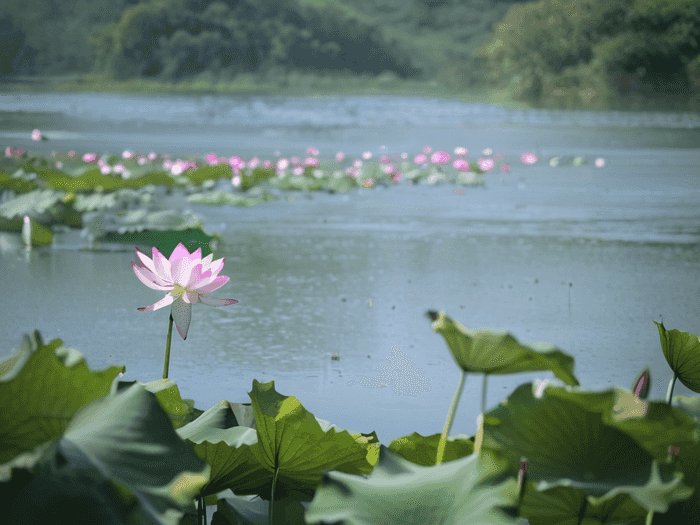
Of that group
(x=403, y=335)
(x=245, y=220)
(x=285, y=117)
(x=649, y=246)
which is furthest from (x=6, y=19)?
(x=403, y=335)

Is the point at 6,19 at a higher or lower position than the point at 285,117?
higher

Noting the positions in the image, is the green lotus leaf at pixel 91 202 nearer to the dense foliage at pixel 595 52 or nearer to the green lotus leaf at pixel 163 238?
the green lotus leaf at pixel 163 238

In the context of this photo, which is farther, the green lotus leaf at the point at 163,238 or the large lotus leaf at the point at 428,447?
the green lotus leaf at the point at 163,238

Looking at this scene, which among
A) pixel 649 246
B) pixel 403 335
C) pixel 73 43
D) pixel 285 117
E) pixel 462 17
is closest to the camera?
pixel 403 335

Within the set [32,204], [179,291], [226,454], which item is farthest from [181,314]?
[32,204]

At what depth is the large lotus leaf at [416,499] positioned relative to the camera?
52 centimetres

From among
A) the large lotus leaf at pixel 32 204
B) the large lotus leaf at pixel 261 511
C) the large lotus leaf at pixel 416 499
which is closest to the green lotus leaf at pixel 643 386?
the large lotus leaf at pixel 416 499

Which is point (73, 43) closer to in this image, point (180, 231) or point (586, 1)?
point (586, 1)

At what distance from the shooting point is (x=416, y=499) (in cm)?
53

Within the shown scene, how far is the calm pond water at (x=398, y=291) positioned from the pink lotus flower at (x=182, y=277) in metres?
0.35

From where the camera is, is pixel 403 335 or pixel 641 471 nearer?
pixel 641 471

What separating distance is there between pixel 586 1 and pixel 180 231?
5281 millimetres

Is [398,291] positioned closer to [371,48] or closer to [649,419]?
[649,419]

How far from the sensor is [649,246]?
250 cm
